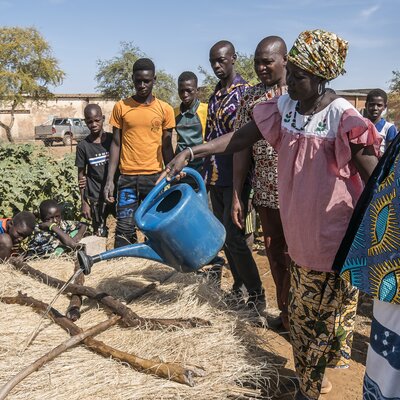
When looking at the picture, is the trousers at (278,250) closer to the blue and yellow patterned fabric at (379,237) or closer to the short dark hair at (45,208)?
the blue and yellow patterned fabric at (379,237)

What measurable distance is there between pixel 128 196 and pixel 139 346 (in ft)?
6.64

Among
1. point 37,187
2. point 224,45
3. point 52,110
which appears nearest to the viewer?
point 224,45

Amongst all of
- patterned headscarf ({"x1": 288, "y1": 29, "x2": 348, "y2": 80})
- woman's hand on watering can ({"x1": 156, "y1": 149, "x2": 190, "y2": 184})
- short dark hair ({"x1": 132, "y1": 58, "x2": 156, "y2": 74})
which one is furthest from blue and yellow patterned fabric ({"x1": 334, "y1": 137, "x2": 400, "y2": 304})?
short dark hair ({"x1": 132, "y1": 58, "x2": 156, "y2": 74})

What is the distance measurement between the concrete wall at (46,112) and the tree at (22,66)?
5938 millimetres

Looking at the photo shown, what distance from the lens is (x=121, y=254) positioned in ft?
7.96

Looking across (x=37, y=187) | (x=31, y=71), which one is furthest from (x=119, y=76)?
(x=37, y=187)

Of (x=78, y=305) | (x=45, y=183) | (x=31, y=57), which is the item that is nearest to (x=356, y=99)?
(x=31, y=57)

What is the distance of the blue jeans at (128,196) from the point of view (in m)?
4.30

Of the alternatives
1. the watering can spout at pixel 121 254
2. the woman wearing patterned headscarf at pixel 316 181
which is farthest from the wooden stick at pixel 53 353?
the woman wearing patterned headscarf at pixel 316 181

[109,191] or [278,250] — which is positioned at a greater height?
[109,191]

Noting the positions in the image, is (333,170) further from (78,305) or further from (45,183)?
(45,183)

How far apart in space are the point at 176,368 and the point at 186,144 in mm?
2741

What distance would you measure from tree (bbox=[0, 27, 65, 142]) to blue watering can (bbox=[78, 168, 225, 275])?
2473 cm

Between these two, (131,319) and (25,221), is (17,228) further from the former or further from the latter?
(131,319)
